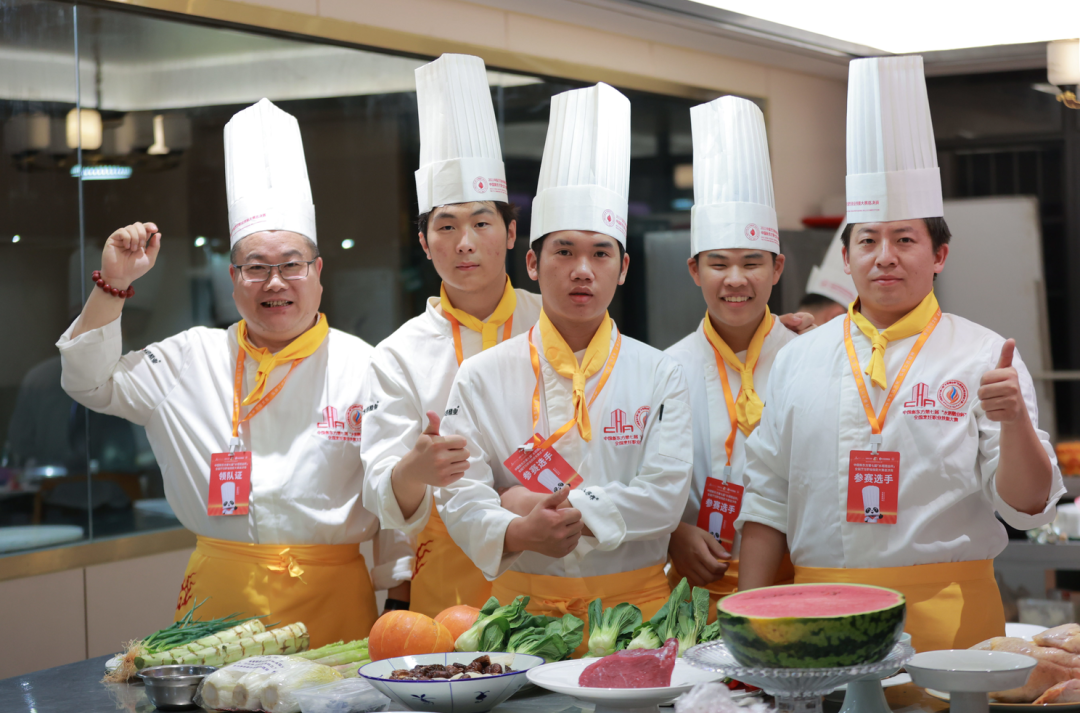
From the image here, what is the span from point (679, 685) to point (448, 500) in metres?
0.73

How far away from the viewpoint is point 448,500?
6.97ft

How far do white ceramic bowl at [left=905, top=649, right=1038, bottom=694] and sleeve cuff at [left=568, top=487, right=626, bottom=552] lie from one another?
656mm

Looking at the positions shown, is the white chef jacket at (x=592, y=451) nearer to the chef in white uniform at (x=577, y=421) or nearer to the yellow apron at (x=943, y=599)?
the chef in white uniform at (x=577, y=421)

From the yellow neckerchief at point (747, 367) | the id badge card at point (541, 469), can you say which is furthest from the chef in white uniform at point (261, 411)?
the yellow neckerchief at point (747, 367)

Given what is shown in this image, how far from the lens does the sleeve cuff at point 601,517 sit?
2021 mm

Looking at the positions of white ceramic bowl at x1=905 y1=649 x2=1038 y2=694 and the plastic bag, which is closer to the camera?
white ceramic bowl at x1=905 y1=649 x2=1038 y2=694

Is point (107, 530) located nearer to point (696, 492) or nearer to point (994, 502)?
point (696, 492)

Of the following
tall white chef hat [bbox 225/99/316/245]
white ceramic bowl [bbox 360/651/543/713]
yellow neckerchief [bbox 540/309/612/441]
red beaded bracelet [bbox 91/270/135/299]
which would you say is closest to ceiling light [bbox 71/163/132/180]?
tall white chef hat [bbox 225/99/316/245]

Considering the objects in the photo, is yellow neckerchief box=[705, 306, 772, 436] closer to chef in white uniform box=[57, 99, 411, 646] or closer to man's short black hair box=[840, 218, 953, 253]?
man's short black hair box=[840, 218, 953, 253]

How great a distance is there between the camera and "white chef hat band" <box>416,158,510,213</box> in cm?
253

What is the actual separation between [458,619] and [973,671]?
92 cm

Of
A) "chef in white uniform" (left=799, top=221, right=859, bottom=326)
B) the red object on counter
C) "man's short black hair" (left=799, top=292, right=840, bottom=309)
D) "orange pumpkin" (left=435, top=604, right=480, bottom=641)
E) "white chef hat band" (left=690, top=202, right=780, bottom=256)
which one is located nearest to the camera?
"orange pumpkin" (left=435, top=604, right=480, bottom=641)

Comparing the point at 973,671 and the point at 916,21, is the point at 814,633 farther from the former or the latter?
the point at 916,21

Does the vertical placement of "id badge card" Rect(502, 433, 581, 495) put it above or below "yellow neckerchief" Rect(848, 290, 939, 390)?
below
